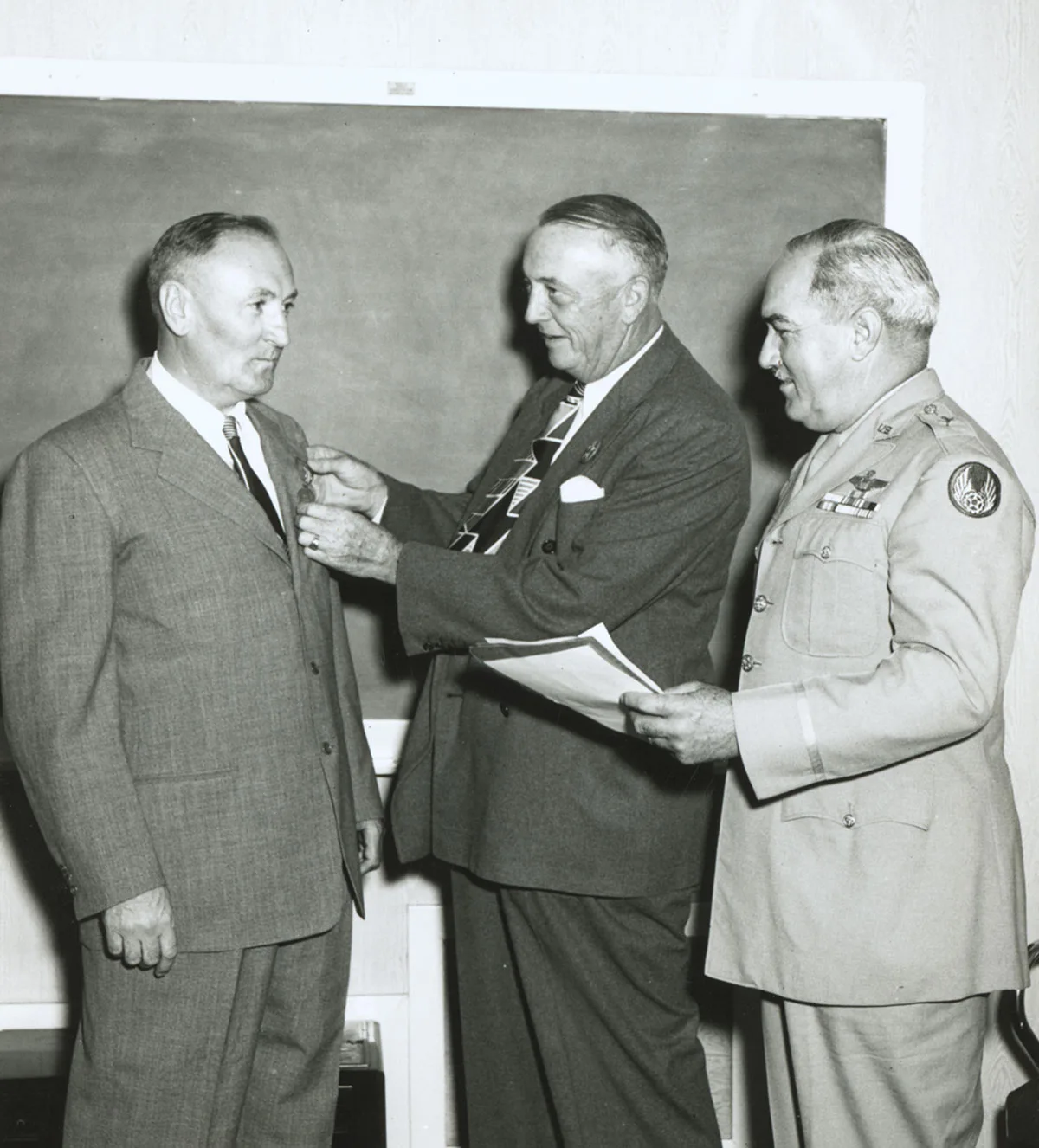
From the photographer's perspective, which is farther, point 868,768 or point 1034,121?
point 1034,121

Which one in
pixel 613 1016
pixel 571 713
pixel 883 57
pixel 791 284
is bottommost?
Answer: pixel 613 1016

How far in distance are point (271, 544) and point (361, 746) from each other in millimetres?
532

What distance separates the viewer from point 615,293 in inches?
95.3

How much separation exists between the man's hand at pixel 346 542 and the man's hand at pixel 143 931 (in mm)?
632

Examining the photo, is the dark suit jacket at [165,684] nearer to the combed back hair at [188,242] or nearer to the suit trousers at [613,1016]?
the combed back hair at [188,242]

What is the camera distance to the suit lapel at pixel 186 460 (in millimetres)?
2117

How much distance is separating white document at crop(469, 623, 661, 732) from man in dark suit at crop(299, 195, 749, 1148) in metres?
0.28

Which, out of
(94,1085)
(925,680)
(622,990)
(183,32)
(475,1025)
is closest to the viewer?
(925,680)

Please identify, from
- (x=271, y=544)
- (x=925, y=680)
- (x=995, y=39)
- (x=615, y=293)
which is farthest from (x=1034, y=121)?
(x=271, y=544)

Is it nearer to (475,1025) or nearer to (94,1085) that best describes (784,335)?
(475,1025)

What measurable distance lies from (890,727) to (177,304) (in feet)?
4.30

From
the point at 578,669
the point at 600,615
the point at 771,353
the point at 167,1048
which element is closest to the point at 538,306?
the point at 771,353

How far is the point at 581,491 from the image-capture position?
7.67 ft

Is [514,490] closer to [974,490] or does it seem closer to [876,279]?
[876,279]
